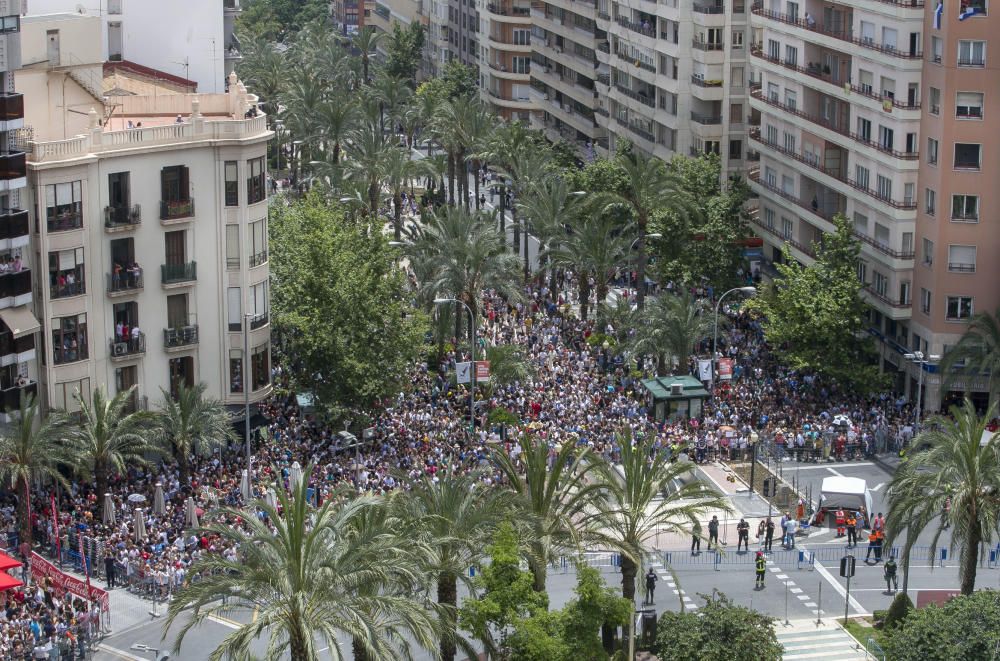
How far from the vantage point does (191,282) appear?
7688 centimetres

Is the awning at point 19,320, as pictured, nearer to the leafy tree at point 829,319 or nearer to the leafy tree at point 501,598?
the leafy tree at point 501,598

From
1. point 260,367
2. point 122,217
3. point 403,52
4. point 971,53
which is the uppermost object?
point 971,53

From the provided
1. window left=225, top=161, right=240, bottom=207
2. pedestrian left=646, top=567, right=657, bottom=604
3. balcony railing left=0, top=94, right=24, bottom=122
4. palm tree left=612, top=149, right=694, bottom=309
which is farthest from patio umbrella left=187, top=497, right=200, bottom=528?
palm tree left=612, top=149, right=694, bottom=309

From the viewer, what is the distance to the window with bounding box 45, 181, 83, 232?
237 ft

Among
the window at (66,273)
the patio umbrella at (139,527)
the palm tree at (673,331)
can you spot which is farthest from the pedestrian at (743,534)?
the window at (66,273)

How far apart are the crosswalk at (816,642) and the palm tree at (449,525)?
40.3 feet

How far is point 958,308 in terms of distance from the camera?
85.9m

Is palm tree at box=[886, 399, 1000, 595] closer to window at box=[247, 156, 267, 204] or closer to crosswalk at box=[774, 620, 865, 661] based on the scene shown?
crosswalk at box=[774, 620, 865, 661]

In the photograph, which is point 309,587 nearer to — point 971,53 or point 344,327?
point 344,327

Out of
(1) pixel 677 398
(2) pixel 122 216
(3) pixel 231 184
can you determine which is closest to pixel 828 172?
(1) pixel 677 398

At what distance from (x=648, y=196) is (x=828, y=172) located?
887cm

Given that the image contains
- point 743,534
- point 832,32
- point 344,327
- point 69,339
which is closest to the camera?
point 743,534

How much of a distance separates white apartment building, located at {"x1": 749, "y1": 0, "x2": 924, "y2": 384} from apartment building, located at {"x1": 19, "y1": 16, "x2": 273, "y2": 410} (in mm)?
28693

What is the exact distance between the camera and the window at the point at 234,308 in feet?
257
